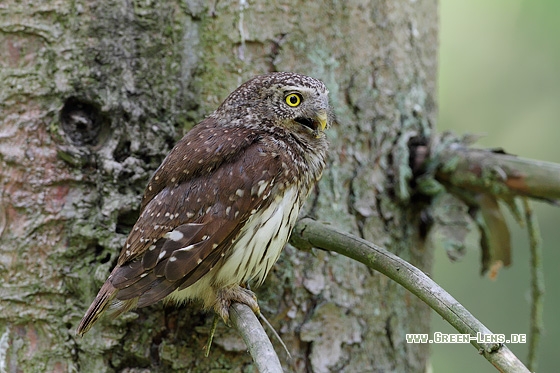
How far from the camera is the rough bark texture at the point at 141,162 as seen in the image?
2615 millimetres

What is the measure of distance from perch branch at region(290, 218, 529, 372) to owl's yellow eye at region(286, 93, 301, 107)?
1.67 feet

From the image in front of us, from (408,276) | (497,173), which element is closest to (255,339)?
(408,276)

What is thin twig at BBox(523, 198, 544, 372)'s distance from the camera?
9.64 feet


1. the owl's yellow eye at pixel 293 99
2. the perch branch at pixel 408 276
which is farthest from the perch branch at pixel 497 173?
the perch branch at pixel 408 276

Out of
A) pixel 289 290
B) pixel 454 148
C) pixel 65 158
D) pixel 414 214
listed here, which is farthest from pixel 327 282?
pixel 65 158

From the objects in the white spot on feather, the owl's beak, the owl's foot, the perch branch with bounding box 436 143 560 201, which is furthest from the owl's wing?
the perch branch with bounding box 436 143 560 201

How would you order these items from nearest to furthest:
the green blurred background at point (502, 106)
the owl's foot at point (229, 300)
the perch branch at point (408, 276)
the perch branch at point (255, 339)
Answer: the perch branch at point (408, 276) → the perch branch at point (255, 339) → the owl's foot at point (229, 300) → the green blurred background at point (502, 106)

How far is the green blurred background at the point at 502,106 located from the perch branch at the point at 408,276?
3.73 m

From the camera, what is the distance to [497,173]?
306 centimetres

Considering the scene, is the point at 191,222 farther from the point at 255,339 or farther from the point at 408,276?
the point at 408,276

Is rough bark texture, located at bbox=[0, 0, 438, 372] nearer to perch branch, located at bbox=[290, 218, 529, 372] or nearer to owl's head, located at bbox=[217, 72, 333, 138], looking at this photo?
owl's head, located at bbox=[217, 72, 333, 138]

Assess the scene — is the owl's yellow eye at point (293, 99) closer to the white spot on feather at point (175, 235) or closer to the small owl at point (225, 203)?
the small owl at point (225, 203)

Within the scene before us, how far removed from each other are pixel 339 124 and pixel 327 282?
70cm

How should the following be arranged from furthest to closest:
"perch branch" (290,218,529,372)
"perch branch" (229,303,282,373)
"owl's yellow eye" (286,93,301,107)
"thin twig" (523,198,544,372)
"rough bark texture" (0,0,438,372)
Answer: "thin twig" (523,198,544,372)
"owl's yellow eye" (286,93,301,107)
"rough bark texture" (0,0,438,372)
"perch branch" (229,303,282,373)
"perch branch" (290,218,529,372)
